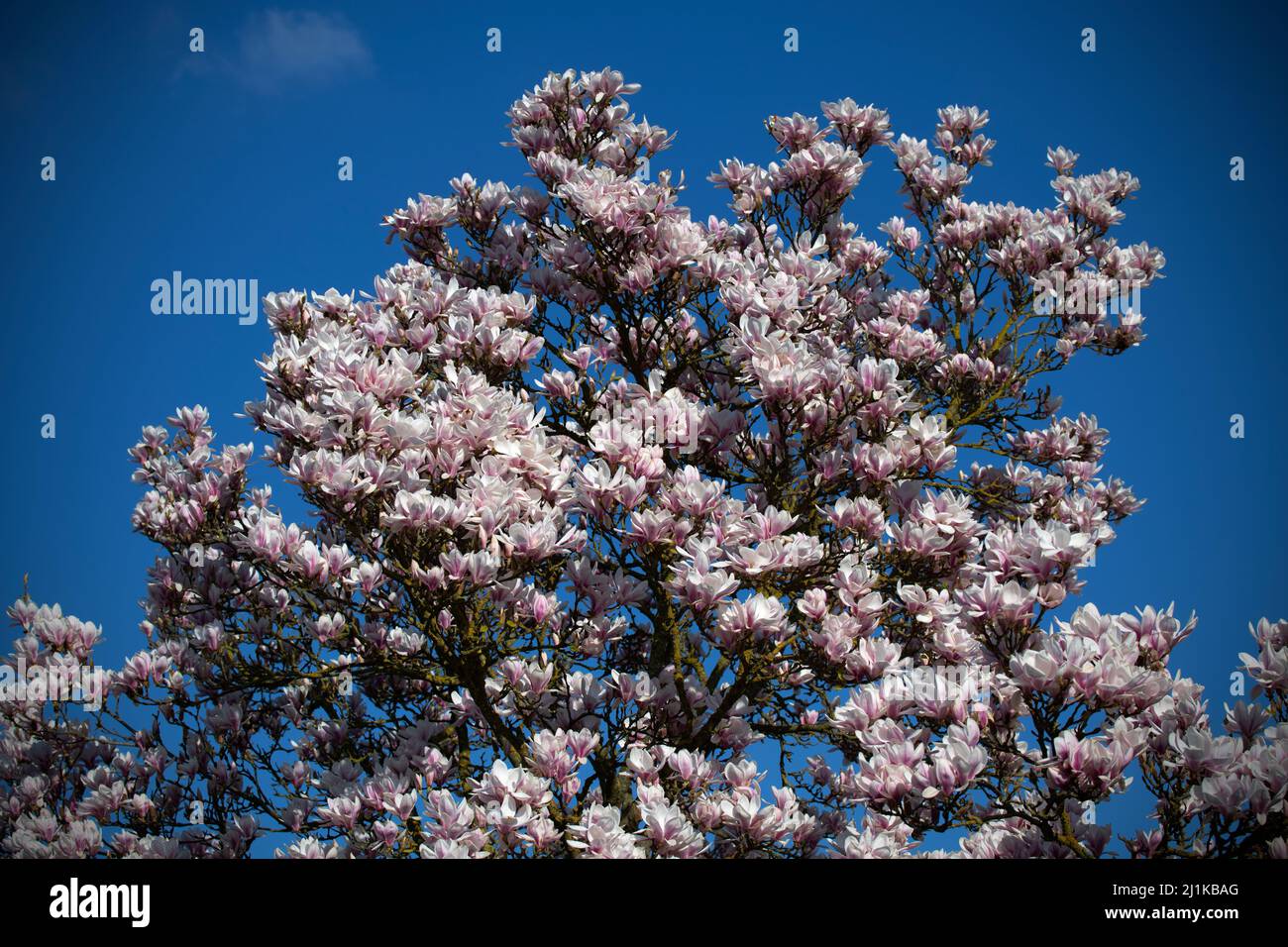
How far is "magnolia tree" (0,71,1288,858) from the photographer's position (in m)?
5.66

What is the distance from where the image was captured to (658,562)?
6.76m

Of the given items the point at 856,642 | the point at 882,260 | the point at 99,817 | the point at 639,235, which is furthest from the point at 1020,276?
the point at 99,817

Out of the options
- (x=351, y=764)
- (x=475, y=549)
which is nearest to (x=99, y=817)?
(x=351, y=764)

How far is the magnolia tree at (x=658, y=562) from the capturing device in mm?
5656

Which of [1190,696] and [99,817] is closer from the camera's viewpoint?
[1190,696]

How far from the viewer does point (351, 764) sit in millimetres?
8102

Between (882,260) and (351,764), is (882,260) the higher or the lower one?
the higher one

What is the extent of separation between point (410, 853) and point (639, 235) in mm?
5179

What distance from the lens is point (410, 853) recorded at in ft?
24.5

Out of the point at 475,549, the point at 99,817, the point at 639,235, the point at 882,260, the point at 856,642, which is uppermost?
the point at 882,260

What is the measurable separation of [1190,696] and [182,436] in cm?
858
